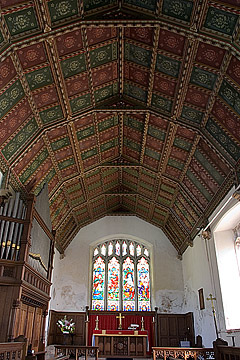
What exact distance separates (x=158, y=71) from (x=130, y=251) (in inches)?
486

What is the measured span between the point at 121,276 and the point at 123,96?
434 inches

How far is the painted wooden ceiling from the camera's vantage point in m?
7.85

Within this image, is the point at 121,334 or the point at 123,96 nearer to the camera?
the point at 123,96

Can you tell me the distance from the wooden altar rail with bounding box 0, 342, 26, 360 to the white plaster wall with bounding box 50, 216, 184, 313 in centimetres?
960

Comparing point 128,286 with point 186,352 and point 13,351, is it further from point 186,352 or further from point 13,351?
point 13,351

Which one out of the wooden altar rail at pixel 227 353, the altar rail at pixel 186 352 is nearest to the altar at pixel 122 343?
the altar rail at pixel 186 352

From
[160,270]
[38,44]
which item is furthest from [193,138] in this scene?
[160,270]

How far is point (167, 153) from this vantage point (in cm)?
1293

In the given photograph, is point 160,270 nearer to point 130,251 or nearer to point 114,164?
point 130,251

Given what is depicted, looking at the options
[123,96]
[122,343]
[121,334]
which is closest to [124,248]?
[121,334]

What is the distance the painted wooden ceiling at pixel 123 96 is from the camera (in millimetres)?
7848

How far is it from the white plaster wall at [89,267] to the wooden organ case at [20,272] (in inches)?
236

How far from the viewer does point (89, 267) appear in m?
18.8

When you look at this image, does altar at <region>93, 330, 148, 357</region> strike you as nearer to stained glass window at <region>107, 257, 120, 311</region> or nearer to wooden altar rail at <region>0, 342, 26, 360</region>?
stained glass window at <region>107, 257, 120, 311</region>
